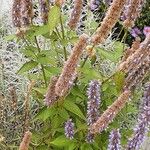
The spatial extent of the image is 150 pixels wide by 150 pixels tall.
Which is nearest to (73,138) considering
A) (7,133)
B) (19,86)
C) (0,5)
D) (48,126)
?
(48,126)

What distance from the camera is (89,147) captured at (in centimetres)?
304

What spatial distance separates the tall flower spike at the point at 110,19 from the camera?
2.55 metres

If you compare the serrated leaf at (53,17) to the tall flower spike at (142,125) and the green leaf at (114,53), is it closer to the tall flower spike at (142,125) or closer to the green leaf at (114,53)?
the green leaf at (114,53)

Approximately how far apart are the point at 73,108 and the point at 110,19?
64 centimetres

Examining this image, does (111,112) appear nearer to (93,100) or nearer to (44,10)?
(93,100)

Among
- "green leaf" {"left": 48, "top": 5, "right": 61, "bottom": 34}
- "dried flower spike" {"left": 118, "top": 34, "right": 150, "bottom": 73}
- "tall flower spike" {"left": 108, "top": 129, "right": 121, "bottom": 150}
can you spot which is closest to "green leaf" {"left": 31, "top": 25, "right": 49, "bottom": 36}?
"green leaf" {"left": 48, "top": 5, "right": 61, "bottom": 34}

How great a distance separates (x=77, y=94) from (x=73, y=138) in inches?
10.3

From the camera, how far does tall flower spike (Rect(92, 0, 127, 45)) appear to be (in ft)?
8.37

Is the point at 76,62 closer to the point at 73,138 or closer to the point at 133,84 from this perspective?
the point at 133,84

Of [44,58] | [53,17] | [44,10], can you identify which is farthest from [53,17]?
[44,58]

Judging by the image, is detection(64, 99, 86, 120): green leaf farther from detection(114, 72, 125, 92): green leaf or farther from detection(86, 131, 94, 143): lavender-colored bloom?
detection(114, 72, 125, 92): green leaf

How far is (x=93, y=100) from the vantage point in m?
2.77

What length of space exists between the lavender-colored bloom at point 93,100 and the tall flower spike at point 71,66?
20cm

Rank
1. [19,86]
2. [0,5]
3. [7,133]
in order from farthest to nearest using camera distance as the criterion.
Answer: [0,5], [19,86], [7,133]
